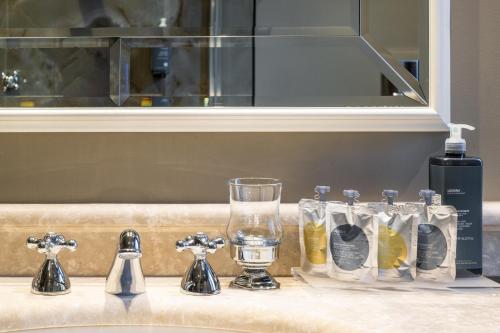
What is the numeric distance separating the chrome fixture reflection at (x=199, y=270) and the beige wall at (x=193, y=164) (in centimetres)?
16

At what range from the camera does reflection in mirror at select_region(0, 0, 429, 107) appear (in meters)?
0.93

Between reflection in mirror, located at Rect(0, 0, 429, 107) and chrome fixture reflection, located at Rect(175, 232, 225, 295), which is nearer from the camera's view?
chrome fixture reflection, located at Rect(175, 232, 225, 295)

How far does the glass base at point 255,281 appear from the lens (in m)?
0.81

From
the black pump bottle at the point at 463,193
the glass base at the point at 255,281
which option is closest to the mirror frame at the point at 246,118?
the black pump bottle at the point at 463,193

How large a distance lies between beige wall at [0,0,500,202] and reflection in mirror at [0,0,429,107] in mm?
55

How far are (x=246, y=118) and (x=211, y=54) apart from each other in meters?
0.11

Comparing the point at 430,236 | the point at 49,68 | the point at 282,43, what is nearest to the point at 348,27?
the point at 282,43

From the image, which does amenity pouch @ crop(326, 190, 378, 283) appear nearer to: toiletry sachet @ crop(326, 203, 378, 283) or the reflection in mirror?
toiletry sachet @ crop(326, 203, 378, 283)

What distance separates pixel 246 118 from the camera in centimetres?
93

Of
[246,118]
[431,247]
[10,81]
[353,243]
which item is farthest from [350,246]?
[10,81]

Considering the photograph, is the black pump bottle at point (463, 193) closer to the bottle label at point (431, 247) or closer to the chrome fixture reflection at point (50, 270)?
the bottle label at point (431, 247)

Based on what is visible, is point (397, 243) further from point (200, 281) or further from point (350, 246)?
point (200, 281)

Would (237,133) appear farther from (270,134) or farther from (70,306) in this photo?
(70,306)

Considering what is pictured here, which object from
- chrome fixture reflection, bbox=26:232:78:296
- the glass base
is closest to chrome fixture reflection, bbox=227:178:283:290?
the glass base
